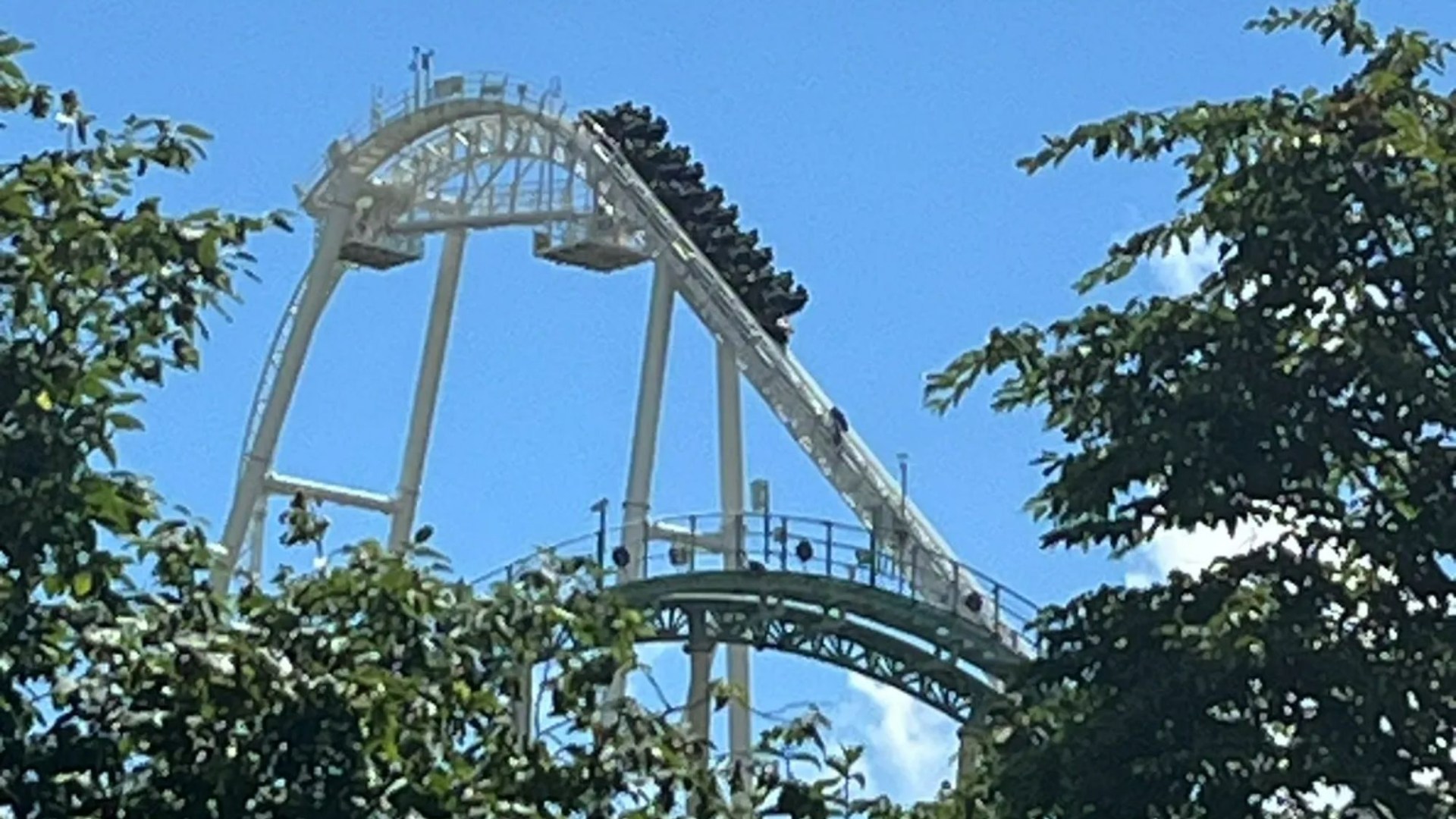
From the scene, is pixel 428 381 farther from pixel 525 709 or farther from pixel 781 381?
pixel 525 709

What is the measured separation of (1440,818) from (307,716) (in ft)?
13.2

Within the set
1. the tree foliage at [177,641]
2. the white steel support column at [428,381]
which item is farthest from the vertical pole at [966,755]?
the white steel support column at [428,381]

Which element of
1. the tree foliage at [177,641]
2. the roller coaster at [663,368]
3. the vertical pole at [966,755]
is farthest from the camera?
the roller coaster at [663,368]

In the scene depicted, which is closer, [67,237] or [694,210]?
[67,237]

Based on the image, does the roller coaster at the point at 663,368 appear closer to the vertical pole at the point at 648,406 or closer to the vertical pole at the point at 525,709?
the vertical pole at the point at 648,406

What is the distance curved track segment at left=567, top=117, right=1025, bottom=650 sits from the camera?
1364 inches

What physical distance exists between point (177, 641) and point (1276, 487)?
437 centimetres

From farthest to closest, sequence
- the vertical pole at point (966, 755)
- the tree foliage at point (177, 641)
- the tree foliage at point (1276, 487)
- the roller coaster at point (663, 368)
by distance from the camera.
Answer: the roller coaster at point (663, 368) < the vertical pole at point (966, 755) < the tree foliage at point (1276, 487) < the tree foliage at point (177, 641)

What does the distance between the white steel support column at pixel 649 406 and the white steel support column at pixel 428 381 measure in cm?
341

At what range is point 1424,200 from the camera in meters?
10.9

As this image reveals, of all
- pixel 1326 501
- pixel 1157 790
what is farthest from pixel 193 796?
pixel 1326 501

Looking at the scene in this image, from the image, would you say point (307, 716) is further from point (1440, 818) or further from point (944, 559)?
point (944, 559)

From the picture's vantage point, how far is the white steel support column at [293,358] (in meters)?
37.4

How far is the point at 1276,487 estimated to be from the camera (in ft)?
35.9
